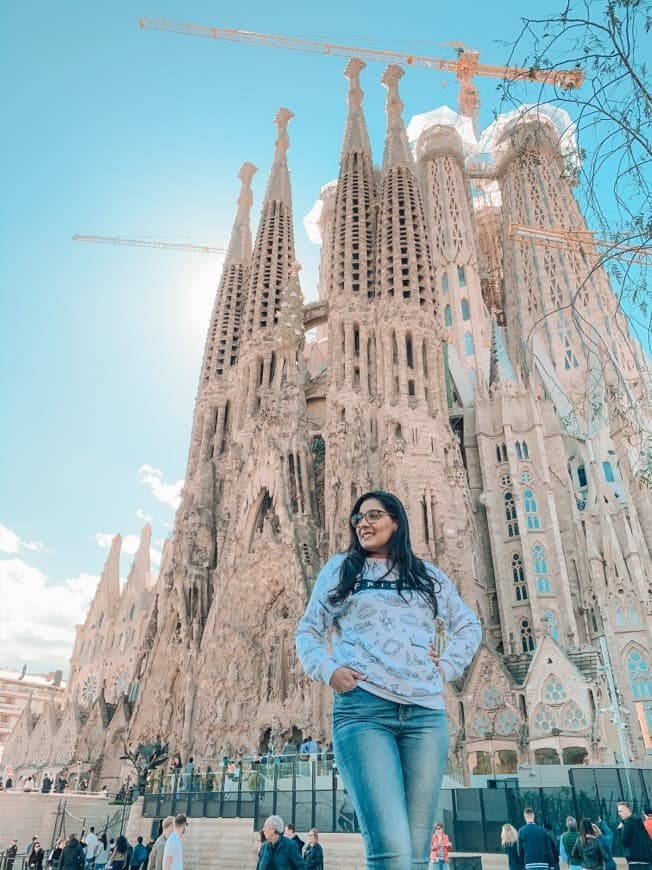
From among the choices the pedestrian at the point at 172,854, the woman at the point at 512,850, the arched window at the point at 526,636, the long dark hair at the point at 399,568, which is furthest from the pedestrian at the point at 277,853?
the arched window at the point at 526,636

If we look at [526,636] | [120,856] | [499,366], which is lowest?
[120,856]

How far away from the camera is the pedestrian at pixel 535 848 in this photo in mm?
6527

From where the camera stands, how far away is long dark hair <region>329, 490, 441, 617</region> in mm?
2679

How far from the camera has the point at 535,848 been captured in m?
6.60

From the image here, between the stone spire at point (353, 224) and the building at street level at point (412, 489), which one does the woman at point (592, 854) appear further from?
the stone spire at point (353, 224)

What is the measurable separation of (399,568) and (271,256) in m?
39.8

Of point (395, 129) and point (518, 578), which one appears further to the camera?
point (395, 129)

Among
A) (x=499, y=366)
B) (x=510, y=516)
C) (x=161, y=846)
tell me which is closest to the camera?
(x=161, y=846)

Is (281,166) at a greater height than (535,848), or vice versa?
(281,166)

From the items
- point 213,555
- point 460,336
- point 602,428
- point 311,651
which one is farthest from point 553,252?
point 311,651

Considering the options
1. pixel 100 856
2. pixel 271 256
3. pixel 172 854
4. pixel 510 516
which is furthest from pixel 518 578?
pixel 271 256

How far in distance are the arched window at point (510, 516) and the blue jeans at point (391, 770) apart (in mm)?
26711

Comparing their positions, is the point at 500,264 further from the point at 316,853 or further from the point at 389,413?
the point at 316,853

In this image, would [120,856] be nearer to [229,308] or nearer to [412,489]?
[412,489]
